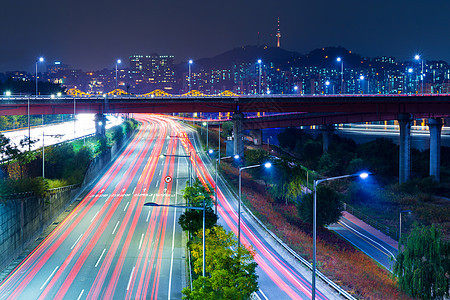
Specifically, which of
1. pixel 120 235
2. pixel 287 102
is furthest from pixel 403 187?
pixel 120 235

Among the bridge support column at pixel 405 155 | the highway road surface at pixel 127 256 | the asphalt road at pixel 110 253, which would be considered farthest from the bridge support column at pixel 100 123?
the bridge support column at pixel 405 155

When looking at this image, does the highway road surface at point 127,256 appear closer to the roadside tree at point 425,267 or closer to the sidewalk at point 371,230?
the roadside tree at point 425,267

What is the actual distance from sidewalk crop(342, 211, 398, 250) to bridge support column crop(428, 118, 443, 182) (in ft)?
104

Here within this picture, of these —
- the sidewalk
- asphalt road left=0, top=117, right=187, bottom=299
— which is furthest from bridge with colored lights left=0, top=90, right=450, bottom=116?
the sidewalk

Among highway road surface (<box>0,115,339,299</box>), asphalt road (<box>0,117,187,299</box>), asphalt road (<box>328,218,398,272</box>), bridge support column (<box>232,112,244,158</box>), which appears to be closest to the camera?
highway road surface (<box>0,115,339,299</box>)

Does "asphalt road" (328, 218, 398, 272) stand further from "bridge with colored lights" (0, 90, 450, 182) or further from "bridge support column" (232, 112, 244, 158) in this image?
"bridge support column" (232, 112, 244, 158)

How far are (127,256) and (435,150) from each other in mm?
68927

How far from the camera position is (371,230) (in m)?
54.7

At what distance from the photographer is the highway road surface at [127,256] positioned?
100 ft

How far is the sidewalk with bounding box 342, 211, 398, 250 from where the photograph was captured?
50.0 meters

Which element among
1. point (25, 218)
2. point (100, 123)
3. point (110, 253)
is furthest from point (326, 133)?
point (25, 218)

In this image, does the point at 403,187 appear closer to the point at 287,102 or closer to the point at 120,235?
the point at 287,102

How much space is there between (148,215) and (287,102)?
45381mm

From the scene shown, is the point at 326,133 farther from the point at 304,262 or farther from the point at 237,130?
the point at 304,262
